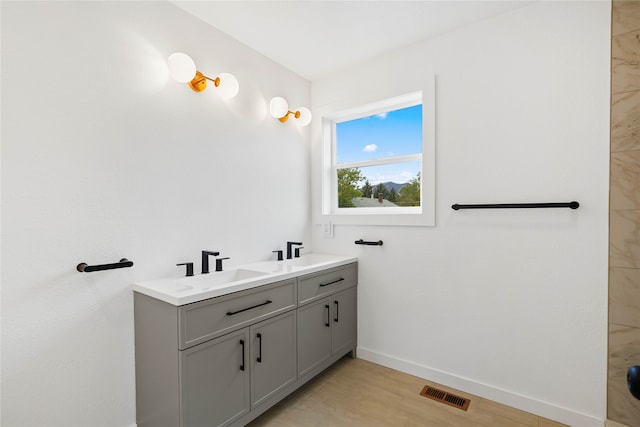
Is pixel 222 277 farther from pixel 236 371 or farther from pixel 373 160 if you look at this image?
pixel 373 160

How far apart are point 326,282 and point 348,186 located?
100 centimetres

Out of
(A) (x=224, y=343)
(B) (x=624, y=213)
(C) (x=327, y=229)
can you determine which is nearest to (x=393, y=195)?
(C) (x=327, y=229)

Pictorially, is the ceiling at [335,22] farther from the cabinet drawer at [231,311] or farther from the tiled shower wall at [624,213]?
the cabinet drawer at [231,311]

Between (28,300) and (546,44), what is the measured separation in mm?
3001

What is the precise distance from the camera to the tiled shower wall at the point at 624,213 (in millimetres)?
1568

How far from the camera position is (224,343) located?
1562 millimetres

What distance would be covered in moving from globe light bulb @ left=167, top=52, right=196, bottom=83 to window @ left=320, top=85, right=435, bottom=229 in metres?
1.32

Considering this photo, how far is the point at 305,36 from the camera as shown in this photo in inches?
86.3

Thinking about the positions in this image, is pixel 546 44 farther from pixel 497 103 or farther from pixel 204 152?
pixel 204 152

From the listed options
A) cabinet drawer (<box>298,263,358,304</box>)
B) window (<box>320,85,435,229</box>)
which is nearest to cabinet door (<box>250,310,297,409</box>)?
cabinet drawer (<box>298,263,358,304</box>)

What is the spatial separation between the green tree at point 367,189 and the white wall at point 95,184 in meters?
1.16

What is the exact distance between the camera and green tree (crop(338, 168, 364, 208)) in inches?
111

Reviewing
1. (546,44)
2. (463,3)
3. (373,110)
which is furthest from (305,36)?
(546,44)

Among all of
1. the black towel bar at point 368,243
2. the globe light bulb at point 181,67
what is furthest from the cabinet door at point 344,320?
the globe light bulb at point 181,67
